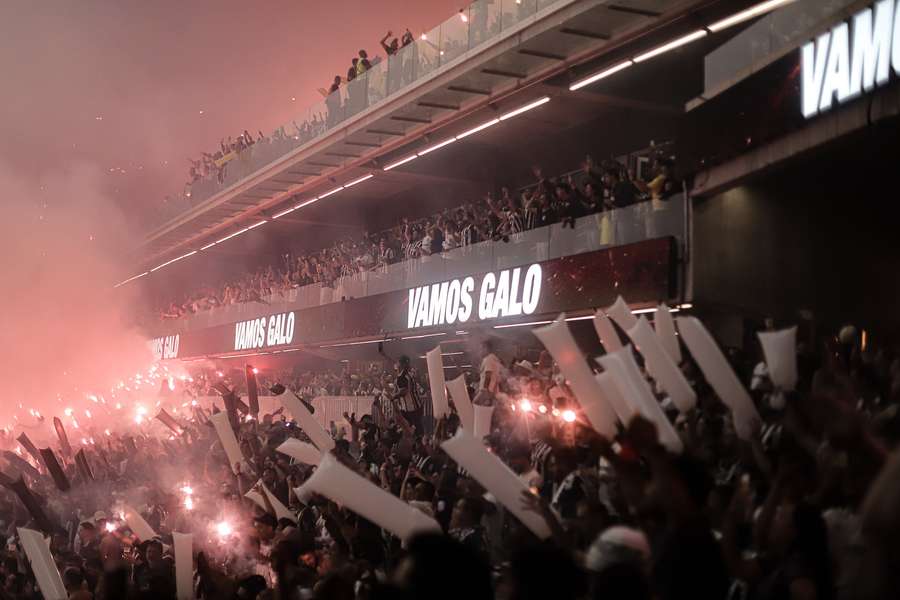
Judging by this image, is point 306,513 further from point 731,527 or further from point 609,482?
point 731,527

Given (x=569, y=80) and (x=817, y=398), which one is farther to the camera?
(x=569, y=80)

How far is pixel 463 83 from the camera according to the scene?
59.8 feet

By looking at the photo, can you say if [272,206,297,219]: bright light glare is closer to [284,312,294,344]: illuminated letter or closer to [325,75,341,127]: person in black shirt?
[284,312,294,344]: illuminated letter

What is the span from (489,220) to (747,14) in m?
6.05

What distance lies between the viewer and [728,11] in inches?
531

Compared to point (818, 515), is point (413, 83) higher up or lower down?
higher up

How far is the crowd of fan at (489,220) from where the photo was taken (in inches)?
557

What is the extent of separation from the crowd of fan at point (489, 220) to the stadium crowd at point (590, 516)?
4365 mm

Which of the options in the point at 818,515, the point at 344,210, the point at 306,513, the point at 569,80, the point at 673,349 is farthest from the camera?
the point at 344,210

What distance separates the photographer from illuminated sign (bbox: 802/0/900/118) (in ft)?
29.1

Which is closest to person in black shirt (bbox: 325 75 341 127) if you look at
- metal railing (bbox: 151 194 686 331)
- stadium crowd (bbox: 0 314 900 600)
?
metal railing (bbox: 151 194 686 331)

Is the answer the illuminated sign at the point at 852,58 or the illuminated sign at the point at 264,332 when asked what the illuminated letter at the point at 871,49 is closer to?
the illuminated sign at the point at 852,58

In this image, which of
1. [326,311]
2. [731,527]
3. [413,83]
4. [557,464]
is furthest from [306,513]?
[326,311]

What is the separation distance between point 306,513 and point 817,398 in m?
4.86
